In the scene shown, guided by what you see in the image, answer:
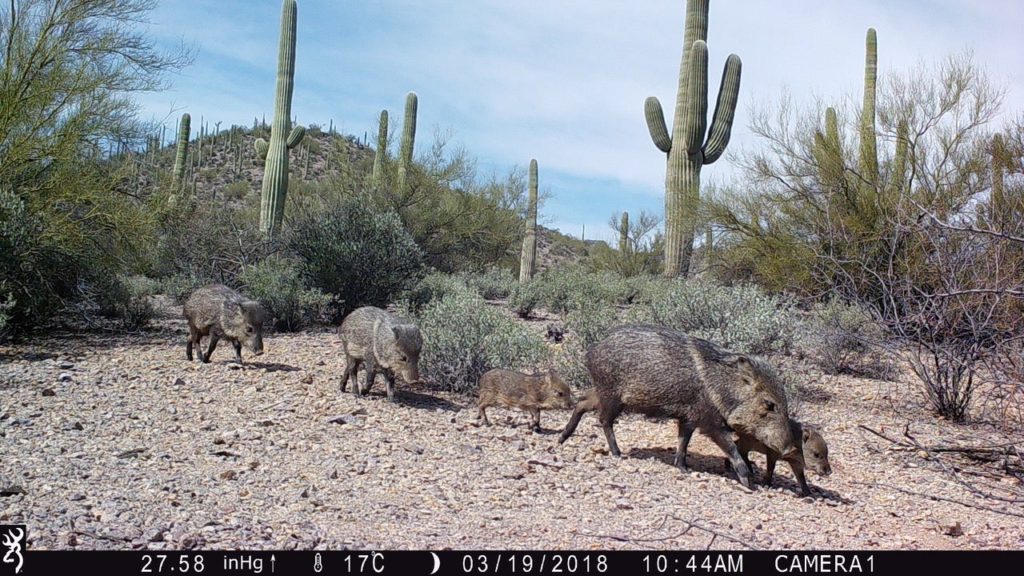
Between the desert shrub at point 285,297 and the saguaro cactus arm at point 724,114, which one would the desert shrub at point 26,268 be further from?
the saguaro cactus arm at point 724,114

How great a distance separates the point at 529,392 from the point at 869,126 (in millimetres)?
11268

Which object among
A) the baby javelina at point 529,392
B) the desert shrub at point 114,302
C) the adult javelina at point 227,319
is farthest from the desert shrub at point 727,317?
the desert shrub at point 114,302

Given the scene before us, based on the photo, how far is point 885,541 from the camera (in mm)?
4176

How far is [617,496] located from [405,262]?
8.35m

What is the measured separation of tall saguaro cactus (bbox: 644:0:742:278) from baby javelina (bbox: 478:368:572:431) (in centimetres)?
1055

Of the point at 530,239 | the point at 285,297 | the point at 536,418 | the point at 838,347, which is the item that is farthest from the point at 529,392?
the point at 530,239

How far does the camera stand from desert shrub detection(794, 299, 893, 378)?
897 cm

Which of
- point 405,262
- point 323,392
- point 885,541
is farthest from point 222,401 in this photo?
point 405,262

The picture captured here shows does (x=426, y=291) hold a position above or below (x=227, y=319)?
above

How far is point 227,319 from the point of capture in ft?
26.4

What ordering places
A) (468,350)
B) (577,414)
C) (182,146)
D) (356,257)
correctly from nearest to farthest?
(577,414), (468,350), (356,257), (182,146)

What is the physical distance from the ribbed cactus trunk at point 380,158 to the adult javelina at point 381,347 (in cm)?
1284

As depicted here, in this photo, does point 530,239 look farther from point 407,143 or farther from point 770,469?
point 770,469

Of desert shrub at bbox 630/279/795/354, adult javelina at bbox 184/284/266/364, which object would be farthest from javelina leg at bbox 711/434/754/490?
adult javelina at bbox 184/284/266/364
